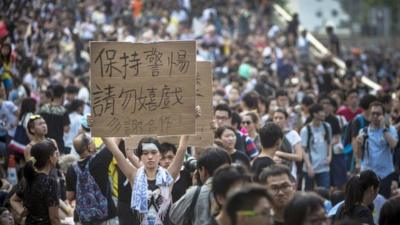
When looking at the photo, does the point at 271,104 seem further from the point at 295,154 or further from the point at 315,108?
the point at 295,154

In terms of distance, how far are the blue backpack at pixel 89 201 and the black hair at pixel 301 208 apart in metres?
4.02

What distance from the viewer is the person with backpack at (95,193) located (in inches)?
434

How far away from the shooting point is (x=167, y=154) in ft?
37.6

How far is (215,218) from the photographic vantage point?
26.5ft

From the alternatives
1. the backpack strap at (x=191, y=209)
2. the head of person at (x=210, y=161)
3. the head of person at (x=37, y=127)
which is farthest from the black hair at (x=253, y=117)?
the backpack strap at (x=191, y=209)

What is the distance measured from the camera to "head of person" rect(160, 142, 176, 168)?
1132 cm

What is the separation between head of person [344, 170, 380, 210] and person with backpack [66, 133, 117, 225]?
2487mm

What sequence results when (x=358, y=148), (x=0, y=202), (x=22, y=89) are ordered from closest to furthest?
(x=0, y=202), (x=358, y=148), (x=22, y=89)

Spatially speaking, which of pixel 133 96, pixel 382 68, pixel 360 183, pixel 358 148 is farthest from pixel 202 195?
pixel 382 68

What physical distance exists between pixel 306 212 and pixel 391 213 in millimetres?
1070

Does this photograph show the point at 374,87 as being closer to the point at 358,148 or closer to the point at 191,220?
the point at 358,148

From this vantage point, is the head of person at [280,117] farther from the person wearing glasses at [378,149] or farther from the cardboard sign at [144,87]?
the cardboard sign at [144,87]

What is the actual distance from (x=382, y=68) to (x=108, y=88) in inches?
1189

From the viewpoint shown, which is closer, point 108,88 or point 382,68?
point 108,88
